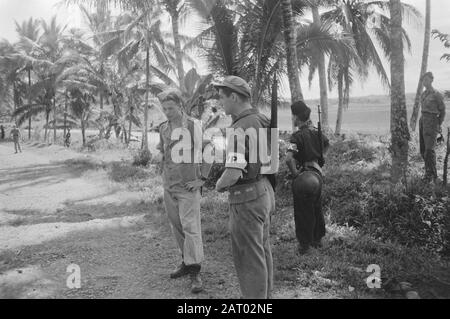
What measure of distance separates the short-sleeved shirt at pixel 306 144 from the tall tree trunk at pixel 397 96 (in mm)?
3339

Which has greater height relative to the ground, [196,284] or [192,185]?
[192,185]

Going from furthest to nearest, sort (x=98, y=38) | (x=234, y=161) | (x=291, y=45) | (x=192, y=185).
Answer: (x=98, y=38), (x=291, y=45), (x=192, y=185), (x=234, y=161)

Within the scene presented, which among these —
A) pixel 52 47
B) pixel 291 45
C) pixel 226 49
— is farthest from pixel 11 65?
pixel 291 45

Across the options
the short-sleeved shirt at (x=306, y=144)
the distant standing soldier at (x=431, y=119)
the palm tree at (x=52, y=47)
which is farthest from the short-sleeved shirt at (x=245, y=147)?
the palm tree at (x=52, y=47)

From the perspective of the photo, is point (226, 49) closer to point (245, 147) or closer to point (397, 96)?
point (397, 96)

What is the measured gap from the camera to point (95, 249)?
16.5ft

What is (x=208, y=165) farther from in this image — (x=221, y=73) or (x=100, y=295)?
(x=221, y=73)

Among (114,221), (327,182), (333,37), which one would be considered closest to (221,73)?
(333,37)

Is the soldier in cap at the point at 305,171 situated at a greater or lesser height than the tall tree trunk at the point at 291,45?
lesser

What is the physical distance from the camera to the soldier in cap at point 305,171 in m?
4.31

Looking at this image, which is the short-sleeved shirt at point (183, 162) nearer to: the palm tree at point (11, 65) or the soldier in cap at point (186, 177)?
the soldier in cap at point (186, 177)

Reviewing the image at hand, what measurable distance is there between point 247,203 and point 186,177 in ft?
3.56

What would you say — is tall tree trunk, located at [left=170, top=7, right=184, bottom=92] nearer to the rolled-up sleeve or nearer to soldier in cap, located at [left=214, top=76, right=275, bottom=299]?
soldier in cap, located at [left=214, top=76, right=275, bottom=299]

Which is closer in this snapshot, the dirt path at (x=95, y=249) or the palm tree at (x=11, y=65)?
the dirt path at (x=95, y=249)
